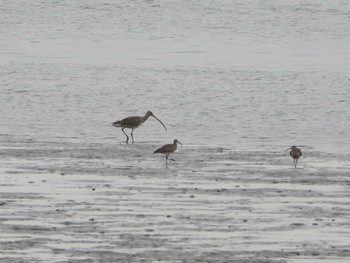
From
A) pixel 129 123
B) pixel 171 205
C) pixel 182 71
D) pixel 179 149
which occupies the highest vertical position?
pixel 171 205

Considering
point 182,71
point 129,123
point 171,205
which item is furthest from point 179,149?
point 182,71

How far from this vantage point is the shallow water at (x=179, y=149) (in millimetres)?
15750

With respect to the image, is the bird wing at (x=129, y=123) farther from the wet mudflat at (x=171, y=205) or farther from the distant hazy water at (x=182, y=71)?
the wet mudflat at (x=171, y=205)

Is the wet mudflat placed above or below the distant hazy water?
above

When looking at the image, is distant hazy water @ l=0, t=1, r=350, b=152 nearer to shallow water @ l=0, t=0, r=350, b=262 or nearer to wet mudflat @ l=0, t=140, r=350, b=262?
shallow water @ l=0, t=0, r=350, b=262

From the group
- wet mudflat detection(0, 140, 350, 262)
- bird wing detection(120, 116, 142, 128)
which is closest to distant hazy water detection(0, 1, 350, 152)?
bird wing detection(120, 116, 142, 128)

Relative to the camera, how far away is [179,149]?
2556 cm

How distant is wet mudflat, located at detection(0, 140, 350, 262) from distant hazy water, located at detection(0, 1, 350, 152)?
10.5ft

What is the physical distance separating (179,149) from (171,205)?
736cm

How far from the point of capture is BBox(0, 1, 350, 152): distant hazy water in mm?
30016

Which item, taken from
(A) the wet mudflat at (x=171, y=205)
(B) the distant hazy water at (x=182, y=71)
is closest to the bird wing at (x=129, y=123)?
(B) the distant hazy water at (x=182, y=71)

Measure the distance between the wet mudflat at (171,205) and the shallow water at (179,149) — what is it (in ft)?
0.10

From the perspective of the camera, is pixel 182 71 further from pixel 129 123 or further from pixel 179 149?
pixel 179 149

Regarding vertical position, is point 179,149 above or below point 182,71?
above
